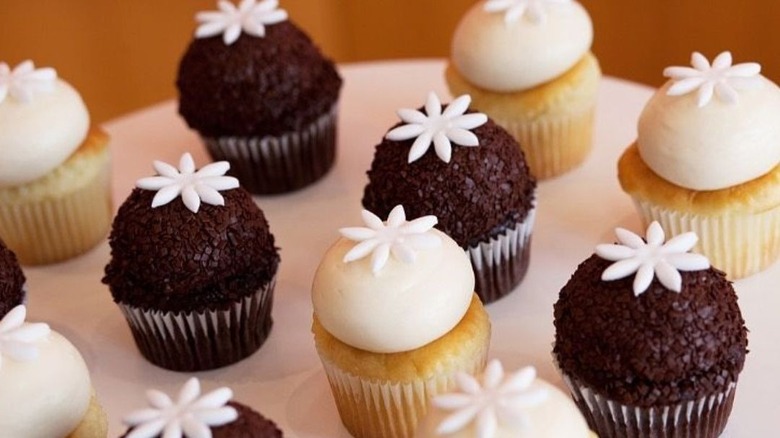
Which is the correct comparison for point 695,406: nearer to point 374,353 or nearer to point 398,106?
point 374,353

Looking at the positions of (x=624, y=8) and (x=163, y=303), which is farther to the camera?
(x=624, y=8)

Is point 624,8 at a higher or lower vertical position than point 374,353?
lower

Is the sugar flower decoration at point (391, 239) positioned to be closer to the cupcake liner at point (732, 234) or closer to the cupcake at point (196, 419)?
the cupcake at point (196, 419)

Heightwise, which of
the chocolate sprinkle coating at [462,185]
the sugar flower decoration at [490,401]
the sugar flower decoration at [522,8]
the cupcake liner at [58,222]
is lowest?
the cupcake liner at [58,222]

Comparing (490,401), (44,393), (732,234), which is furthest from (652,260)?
(44,393)

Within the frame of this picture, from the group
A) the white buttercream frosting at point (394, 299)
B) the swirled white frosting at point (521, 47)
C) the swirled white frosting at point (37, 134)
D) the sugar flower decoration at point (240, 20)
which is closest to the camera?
the white buttercream frosting at point (394, 299)

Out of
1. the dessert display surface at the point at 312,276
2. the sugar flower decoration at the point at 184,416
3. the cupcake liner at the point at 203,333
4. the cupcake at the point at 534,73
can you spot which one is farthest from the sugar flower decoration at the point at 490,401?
the cupcake at the point at 534,73

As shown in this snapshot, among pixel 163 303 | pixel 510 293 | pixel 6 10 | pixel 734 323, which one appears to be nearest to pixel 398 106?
pixel 510 293
